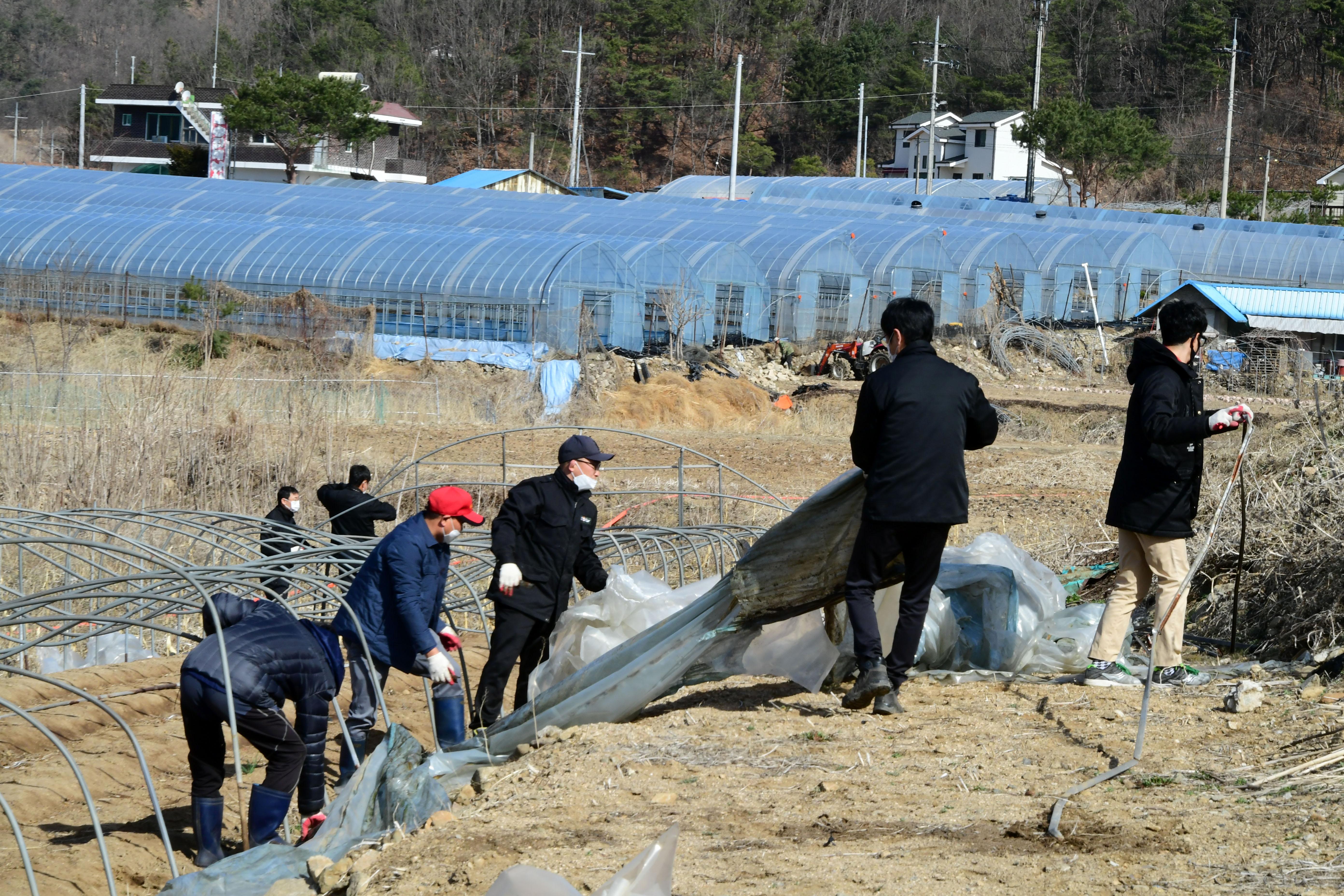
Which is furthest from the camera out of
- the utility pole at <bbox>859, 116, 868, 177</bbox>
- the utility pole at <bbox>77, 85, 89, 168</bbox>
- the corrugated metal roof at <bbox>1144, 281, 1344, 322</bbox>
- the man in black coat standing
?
the utility pole at <bbox>859, 116, 868, 177</bbox>

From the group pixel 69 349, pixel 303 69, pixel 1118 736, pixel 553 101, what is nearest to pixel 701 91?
pixel 553 101

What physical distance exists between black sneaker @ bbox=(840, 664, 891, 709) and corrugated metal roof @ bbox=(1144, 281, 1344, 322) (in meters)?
26.6

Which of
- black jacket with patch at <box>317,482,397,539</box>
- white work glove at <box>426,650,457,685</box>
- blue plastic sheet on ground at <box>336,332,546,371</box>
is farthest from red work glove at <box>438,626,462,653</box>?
blue plastic sheet on ground at <box>336,332,546,371</box>

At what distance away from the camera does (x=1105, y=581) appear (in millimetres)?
7824

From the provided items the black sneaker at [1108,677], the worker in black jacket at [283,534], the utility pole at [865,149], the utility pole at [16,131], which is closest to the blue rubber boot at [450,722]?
the worker in black jacket at [283,534]

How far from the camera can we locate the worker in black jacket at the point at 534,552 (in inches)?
246

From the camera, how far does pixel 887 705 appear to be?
5102 mm

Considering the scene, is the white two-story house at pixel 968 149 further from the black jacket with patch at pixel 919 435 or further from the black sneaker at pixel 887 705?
the black sneaker at pixel 887 705

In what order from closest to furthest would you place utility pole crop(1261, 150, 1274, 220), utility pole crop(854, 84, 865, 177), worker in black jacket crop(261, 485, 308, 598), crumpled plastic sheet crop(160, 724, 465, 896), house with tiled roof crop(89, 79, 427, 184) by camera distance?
crumpled plastic sheet crop(160, 724, 465, 896) → worker in black jacket crop(261, 485, 308, 598) → utility pole crop(1261, 150, 1274, 220) → house with tiled roof crop(89, 79, 427, 184) → utility pole crop(854, 84, 865, 177)

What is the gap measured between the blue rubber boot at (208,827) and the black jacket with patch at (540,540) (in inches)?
60.3

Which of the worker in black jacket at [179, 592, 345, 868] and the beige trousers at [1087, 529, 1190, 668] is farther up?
the beige trousers at [1087, 529, 1190, 668]

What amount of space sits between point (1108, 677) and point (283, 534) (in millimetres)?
5781

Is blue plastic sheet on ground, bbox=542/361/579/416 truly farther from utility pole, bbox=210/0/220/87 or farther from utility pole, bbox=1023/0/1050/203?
utility pole, bbox=210/0/220/87

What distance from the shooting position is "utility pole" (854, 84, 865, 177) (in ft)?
184
